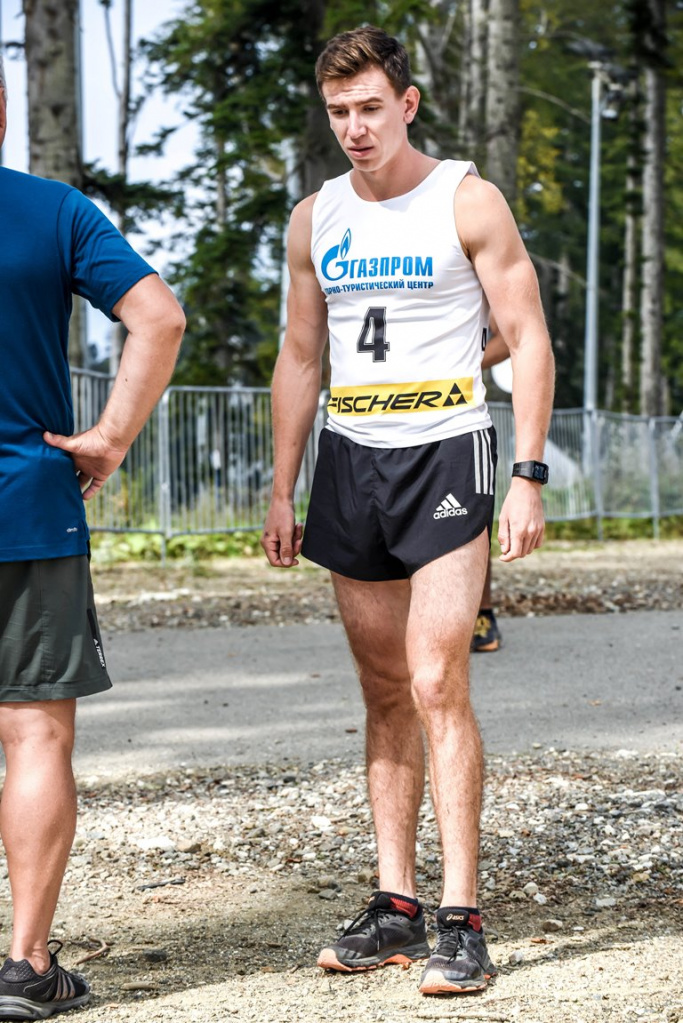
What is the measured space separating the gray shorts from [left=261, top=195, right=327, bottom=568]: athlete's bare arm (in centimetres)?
81

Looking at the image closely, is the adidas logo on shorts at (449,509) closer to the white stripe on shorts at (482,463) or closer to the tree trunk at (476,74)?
the white stripe on shorts at (482,463)

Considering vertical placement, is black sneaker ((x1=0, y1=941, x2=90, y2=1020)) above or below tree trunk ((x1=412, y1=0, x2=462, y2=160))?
below

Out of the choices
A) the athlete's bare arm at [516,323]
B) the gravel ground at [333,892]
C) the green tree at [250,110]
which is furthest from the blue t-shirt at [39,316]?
the green tree at [250,110]

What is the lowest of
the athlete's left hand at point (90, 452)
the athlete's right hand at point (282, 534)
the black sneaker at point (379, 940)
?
the black sneaker at point (379, 940)

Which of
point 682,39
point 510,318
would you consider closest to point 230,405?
point 682,39

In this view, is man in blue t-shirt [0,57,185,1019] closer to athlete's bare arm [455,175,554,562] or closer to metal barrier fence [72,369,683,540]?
athlete's bare arm [455,175,554,562]

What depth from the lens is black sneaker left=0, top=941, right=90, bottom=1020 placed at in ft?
10.4

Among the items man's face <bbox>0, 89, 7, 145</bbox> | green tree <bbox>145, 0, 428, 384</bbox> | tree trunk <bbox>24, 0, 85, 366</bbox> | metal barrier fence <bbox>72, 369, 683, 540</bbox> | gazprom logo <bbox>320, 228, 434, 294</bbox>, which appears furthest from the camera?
green tree <bbox>145, 0, 428, 384</bbox>

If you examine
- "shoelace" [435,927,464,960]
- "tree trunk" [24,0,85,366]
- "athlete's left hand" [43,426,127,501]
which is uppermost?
"tree trunk" [24,0,85,366]

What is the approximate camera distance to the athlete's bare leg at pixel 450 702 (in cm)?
342

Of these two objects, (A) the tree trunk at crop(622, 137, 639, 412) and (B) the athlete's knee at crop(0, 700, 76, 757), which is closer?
(B) the athlete's knee at crop(0, 700, 76, 757)

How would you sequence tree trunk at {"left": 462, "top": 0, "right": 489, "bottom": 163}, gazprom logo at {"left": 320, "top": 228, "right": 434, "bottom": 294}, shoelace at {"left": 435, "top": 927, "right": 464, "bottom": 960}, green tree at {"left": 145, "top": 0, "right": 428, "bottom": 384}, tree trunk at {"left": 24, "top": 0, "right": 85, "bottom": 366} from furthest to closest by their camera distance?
1. tree trunk at {"left": 462, "top": 0, "right": 489, "bottom": 163}
2. green tree at {"left": 145, "top": 0, "right": 428, "bottom": 384}
3. tree trunk at {"left": 24, "top": 0, "right": 85, "bottom": 366}
4. gazprom logo at {"left": 320, "top": 228, "right": 434, "bottom": 294}
5. shoelace at {"left": 435, "top": 927, "right": 464, "bottom": 960}

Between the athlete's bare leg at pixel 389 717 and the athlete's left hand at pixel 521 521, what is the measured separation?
36 centimetres

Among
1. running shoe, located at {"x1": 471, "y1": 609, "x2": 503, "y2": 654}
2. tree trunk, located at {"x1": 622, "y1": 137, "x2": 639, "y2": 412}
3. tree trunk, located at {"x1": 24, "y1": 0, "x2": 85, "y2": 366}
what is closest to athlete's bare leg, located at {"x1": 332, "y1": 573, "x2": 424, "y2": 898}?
running shoe, located at {"x1": 471, "y1": 609, "x2": 503, "y2": 654}
